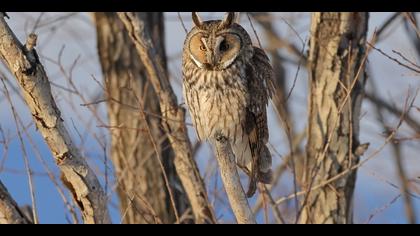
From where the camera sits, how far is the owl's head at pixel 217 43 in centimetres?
333

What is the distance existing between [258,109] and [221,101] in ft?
0.63

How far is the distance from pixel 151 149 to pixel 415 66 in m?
2.95

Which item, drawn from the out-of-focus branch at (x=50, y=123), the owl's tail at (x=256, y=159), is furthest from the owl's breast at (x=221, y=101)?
the out-of-focus branch at (x=50, y=123)

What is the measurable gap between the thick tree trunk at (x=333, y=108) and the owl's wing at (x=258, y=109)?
1.10 metres

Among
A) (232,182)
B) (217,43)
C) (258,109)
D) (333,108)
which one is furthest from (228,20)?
(333,108)

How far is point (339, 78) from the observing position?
4.86 metres

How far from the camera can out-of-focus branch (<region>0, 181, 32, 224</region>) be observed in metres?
3.28

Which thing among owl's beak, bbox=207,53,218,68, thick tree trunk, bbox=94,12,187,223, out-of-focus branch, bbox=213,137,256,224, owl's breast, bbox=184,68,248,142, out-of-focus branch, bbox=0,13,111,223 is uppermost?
thick tree trunk, bbox=94,12,187,223

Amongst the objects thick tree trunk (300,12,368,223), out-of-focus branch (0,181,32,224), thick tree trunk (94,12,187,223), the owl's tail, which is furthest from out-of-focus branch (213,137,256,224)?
thick tree trunk (94,12,187,223)

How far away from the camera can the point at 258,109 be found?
370 cm

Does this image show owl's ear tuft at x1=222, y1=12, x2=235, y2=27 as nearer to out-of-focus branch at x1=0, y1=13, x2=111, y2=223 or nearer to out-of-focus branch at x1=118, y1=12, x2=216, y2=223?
out-of-focus branch at x1=0, y1=13, x2=111, y2=223

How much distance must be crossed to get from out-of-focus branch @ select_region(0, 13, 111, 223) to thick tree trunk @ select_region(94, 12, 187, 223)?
90.6 inches

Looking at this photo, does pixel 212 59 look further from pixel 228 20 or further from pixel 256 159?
pixel 256 159

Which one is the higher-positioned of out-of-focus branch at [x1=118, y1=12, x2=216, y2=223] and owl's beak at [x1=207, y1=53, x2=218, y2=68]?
out-of-focus branch at [x1=118, y1=12, x2=216, y2=223]
